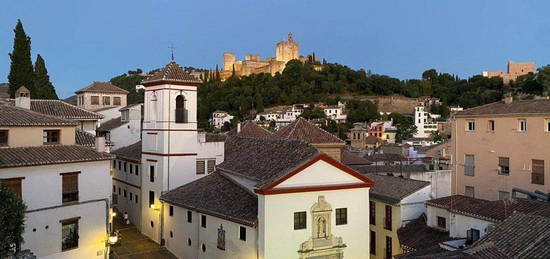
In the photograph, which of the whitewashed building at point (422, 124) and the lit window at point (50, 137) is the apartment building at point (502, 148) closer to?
the lit window at point (50, 137)

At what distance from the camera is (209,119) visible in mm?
124375

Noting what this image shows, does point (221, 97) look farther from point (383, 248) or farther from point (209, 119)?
point (383, 248)

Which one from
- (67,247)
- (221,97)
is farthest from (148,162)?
(221,97)

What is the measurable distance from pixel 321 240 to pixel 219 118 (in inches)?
4032

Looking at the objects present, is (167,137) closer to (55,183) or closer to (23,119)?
(55,183)

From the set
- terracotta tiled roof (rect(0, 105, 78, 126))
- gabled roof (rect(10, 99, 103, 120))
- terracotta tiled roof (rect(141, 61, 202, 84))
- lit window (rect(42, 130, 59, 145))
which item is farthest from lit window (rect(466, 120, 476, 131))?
lit window (rect(42, 130, 59, 145))

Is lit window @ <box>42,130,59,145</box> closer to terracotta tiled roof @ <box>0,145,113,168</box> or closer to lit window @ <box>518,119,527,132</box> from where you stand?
terracotta tiled roof @ <box>0,145,113,168</box>

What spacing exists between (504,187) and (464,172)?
10.3 ft

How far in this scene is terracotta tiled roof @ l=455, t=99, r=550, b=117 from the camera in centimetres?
2770

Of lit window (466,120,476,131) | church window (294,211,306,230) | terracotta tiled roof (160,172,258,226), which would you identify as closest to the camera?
church window (294,211,306,230)

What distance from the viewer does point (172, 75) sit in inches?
1156

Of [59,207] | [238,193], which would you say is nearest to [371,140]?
[238,193]

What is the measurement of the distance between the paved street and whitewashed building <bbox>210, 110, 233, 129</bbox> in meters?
88.7

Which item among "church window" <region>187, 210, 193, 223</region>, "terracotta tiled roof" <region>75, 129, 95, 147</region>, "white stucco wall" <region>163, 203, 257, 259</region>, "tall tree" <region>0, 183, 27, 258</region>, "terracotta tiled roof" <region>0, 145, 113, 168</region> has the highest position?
"terracotta tiled roof" <region>75, 129, 95, 147</region>
